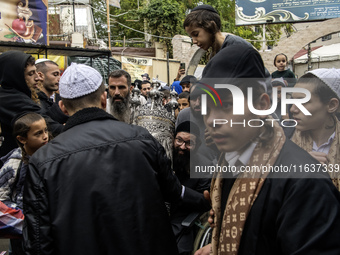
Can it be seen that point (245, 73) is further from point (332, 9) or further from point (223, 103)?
point (332, 9)

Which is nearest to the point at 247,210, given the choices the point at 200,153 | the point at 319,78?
the point at 319,78

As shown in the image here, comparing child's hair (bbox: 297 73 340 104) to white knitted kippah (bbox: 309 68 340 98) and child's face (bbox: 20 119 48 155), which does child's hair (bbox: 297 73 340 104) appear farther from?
child's face (bbox: 20 119 48 155)

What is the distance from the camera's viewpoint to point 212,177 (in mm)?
1984

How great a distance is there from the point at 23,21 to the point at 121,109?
19.9ft

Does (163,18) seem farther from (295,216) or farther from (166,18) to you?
(295,216)

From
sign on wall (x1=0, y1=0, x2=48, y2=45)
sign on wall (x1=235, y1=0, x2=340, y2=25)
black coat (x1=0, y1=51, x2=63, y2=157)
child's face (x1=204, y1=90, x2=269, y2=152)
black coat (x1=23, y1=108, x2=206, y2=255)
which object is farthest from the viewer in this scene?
sign on wall (x1=235, y1=0, x2=340, y2=25)

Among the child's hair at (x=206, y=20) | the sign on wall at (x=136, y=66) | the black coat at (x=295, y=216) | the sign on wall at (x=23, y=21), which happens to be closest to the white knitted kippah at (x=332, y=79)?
the child's hair at (x=206, y=20)

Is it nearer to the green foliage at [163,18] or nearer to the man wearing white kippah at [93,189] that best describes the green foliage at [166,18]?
the green foliage at [163,18]

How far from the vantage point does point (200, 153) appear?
331 cm

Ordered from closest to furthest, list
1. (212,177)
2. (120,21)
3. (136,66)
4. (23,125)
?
(212,177) < (23,125) < (136,66) < (120,21)

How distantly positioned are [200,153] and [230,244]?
1928 millimetres

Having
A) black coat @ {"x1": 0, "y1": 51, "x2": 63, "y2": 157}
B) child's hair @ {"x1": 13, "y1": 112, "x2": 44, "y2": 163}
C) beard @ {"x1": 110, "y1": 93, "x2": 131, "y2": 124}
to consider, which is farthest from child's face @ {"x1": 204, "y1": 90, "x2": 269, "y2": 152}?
beard @ {"x1": 110, "y1": 93, "x2": 131, "y2": 124}

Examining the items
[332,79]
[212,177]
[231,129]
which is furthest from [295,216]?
[332,79]

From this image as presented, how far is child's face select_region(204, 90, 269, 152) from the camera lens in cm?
148
